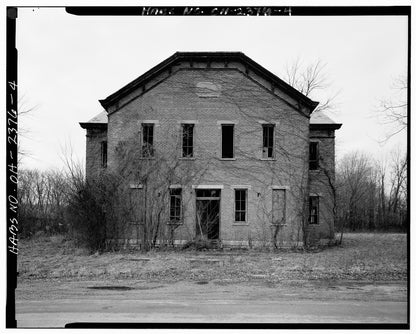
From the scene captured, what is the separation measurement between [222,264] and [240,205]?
509cm

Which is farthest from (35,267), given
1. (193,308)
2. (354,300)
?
(354,300)

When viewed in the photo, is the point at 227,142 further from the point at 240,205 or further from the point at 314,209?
the point at 314,209

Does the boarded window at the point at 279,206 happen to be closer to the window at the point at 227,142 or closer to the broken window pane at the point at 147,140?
the window at the point at 227,142

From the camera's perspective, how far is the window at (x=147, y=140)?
18203mm

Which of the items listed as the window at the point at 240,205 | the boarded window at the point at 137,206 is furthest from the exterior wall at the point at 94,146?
the window at the point at 240,205

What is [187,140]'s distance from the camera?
18.6m

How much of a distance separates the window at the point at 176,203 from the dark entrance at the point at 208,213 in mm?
775

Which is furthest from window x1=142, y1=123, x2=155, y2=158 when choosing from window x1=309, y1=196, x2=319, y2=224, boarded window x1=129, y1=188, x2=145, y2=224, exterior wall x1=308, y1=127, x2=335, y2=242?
window x1=309, y1=196, x2=319, y2=224

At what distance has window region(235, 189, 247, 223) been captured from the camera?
18.5 m

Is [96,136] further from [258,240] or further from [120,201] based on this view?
[258,240]

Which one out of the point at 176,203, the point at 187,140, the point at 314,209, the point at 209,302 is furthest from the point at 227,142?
the point at 209,302

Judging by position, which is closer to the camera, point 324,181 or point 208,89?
point 208,89

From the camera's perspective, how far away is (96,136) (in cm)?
2138

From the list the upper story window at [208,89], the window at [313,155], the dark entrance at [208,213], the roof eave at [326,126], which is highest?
the upper story window at [208,89]
